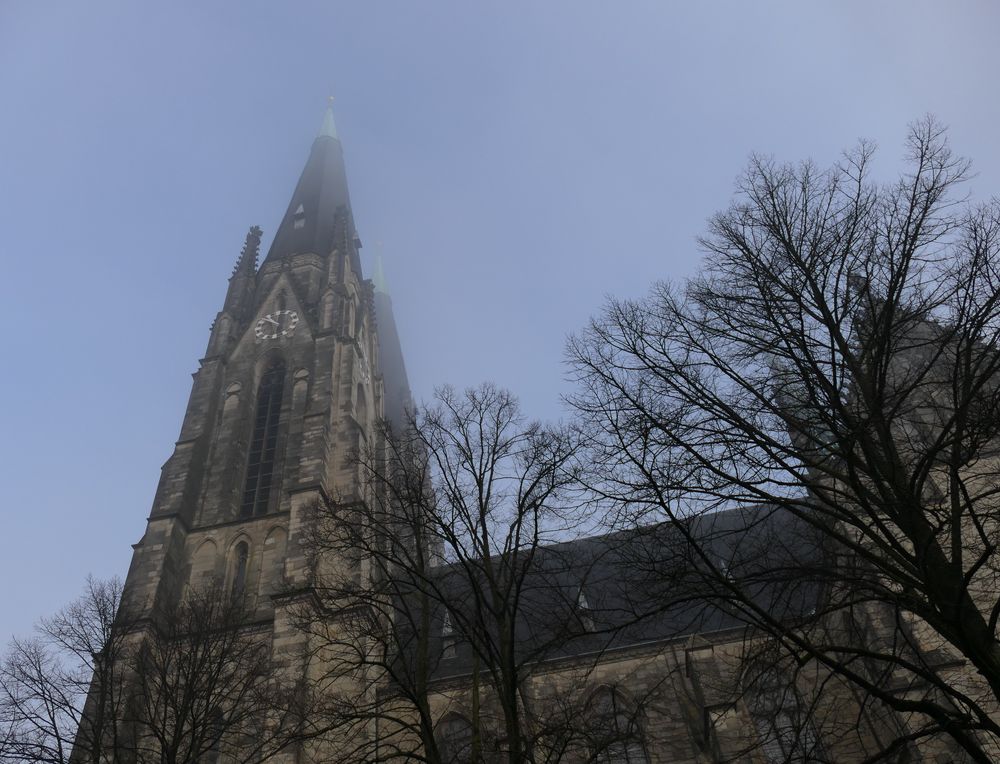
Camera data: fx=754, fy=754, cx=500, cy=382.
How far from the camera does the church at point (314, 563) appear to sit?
30.4 feet

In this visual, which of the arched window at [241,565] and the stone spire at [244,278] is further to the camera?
the stone spire at [244,278]

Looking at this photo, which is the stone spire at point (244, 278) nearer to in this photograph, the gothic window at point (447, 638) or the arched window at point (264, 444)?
the arched window at point (264, 444)

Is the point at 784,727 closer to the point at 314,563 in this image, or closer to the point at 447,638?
the point at 447,638

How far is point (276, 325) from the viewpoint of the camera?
31109 mm

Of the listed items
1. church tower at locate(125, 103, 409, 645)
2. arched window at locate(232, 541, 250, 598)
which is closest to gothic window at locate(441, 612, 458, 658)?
church tower at locate(125, 103, 409, 645)

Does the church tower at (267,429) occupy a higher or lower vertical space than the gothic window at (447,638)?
higher

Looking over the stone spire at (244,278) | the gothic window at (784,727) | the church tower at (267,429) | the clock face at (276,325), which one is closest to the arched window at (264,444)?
the church tower at (267,429)

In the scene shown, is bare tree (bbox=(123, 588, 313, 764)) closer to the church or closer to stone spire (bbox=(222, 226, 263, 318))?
the church

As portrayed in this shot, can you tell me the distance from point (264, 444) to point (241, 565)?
537cm

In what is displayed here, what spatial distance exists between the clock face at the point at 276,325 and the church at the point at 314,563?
0.08m

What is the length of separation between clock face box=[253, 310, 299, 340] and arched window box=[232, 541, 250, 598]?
10819 mm

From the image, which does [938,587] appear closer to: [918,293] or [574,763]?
[918,293]

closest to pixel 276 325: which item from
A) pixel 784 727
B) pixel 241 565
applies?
pixel 241 565

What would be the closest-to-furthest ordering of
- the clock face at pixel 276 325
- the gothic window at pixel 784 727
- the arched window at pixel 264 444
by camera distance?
the gothic window at pixel 784 727 → the arched window at pixel 264 444 → the clock face at pixel 276 325
